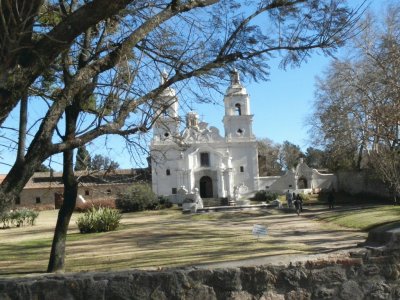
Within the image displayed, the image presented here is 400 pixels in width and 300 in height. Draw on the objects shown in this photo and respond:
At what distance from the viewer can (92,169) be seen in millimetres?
11625

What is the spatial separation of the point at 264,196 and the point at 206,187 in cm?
791

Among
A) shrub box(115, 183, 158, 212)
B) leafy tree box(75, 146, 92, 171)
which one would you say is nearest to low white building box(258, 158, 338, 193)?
shrub box(115, 183, 158, 212)

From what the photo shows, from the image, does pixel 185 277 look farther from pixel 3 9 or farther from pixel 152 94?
pixel 152 94

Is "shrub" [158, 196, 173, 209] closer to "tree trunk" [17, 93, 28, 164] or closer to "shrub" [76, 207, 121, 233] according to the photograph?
"shrub" [76, 207, 121, 233]

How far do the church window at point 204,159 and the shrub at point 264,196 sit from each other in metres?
6.92

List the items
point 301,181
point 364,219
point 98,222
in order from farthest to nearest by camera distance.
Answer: point 301,181, point 364,219, point 98,222

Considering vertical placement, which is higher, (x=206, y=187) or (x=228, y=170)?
(x=228, y=170)

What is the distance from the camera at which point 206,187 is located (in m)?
60.1

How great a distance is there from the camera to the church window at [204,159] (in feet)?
195

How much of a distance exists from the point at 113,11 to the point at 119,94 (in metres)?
3.05

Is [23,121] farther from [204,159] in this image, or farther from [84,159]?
[204,159]

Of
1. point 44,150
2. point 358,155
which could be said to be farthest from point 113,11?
point 358,155

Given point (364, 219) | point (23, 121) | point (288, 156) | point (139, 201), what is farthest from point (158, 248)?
point (288, 156)

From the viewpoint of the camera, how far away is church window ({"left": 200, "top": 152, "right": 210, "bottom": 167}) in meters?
59.5
